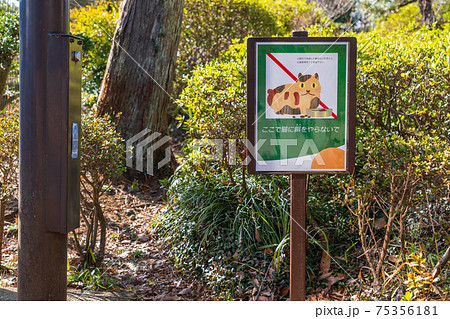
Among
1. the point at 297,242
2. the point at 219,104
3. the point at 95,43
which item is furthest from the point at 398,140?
the point at 95,43

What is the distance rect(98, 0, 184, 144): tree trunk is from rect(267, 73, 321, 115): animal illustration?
3.68m

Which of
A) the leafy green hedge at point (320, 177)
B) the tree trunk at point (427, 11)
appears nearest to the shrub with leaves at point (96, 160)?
the leafy green hedge at point (320, 177)

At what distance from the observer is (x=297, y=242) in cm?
344

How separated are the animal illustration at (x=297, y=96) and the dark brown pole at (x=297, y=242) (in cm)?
50

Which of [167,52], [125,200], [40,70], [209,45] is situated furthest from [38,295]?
[209,45]

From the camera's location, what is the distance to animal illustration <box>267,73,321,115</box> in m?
3.41

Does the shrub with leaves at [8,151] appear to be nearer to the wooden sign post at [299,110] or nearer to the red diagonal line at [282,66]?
the wooden sign post at [299,110]

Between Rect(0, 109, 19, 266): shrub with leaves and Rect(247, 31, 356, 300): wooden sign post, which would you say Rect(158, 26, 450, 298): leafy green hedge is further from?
Rect(0, 109, 19, 266): shrub with leaves

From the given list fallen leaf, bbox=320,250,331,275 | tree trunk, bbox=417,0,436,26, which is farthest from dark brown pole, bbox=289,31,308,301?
tree trunk, bbox=417,0,436,26

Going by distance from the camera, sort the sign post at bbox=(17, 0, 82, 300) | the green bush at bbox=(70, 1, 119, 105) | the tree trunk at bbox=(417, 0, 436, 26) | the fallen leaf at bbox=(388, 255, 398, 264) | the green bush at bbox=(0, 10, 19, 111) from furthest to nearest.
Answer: the tree trunk at bbox=(417, 0, 436, 26)
the green bush at bbox=(70, 1, 119, 105)
the green bush at bbox=(0, 10, 19, 111)
the fallen leaf at bbox=(388, 255, 398, 264)
the sign post at bbox=(17, 0, 82, 300)

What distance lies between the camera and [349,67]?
11.3 ft

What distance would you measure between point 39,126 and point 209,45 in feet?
21.8

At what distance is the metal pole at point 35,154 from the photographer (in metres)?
2.84

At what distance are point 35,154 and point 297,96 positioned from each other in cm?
182
